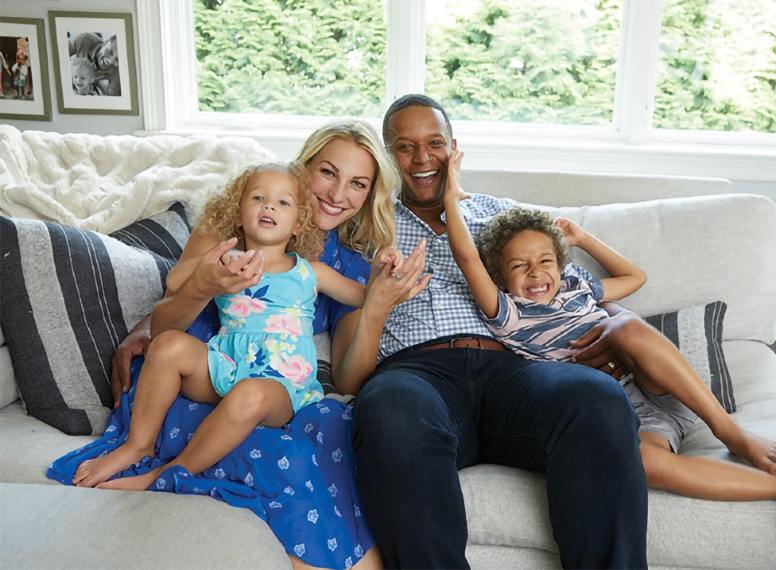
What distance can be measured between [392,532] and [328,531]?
125 mm

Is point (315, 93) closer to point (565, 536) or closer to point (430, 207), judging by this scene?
point (430, 207)

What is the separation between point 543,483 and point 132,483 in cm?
81

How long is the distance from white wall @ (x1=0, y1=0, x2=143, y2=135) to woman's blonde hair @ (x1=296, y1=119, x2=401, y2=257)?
1606 mm

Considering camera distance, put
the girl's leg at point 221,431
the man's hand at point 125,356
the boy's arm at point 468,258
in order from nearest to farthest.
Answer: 1. the girl's leg at point 221,431
2. the man's hand at point 125,356
3. the boy's arm at point 468,258

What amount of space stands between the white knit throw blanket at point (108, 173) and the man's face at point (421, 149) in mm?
408

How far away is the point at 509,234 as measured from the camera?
1.85 metres

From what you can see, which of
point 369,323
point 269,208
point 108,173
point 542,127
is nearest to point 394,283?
point 369,323

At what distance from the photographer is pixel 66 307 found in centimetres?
167

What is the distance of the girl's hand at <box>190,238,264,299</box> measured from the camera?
1.51 m

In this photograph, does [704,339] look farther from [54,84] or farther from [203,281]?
[54,84]

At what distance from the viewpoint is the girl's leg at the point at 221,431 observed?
56.7 inches

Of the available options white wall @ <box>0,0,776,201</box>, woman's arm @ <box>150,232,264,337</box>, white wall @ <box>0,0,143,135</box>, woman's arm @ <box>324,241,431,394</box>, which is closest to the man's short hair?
woman's arm @ <box>324,241,431,394</box>

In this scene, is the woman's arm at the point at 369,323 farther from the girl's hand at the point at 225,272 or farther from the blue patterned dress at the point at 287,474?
the girl's hand at the point at 225,272

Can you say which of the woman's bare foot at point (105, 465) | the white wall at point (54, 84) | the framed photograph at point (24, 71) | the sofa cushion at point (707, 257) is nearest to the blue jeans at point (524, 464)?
the woman's bare foot at point (105, 465)
